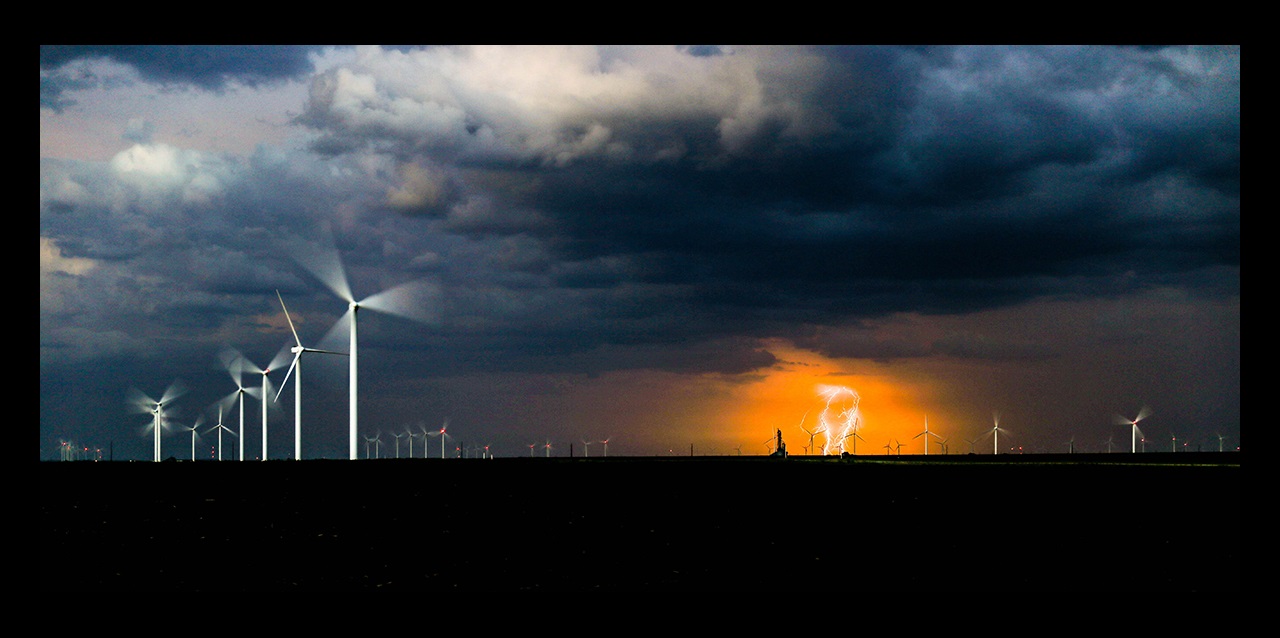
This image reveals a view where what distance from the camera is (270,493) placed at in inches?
5748

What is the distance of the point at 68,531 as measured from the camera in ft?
260

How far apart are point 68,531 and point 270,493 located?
67.6m

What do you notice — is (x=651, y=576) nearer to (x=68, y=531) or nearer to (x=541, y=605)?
(x=541, y=605)
